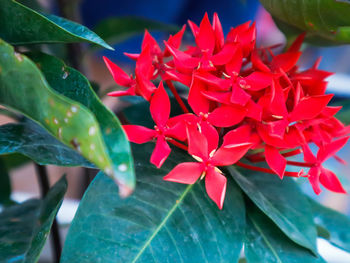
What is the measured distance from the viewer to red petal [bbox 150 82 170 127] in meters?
0.34

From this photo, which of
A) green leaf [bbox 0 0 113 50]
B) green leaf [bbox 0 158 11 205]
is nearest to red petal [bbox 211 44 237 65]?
green leaf [bbox 0 0 113 50]

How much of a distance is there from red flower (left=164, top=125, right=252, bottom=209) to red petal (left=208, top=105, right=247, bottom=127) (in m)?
0.02

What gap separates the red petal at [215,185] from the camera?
32 centimetres

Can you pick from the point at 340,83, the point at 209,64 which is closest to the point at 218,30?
the point at 209,64

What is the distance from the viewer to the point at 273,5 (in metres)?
0.41

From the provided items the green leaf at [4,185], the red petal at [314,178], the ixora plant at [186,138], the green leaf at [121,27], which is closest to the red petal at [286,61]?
the ixora plant at [186,138]

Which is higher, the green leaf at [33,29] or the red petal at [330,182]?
the green leaf at [33,29]

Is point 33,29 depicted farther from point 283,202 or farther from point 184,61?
point 283,202

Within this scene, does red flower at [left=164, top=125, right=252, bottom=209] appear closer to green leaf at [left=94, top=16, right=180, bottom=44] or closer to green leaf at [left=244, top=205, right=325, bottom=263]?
green leaf at [left=244, top=205, right=325, bottom=263]

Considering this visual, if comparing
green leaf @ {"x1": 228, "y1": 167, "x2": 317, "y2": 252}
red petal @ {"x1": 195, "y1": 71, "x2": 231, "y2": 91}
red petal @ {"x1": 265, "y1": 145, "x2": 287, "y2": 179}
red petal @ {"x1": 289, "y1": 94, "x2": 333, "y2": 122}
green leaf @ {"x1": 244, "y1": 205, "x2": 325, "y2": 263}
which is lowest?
A: green leaf @ {"x1": 244, "y1": 205, "x2": 325, "y2": 263}

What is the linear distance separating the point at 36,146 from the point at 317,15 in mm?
330

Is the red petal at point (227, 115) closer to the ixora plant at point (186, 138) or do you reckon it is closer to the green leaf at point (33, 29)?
the ixora plant at point (186, 138)

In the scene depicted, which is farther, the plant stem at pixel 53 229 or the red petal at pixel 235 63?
the plant stem at pixel 53 229

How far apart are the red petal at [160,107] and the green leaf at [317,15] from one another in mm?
180
